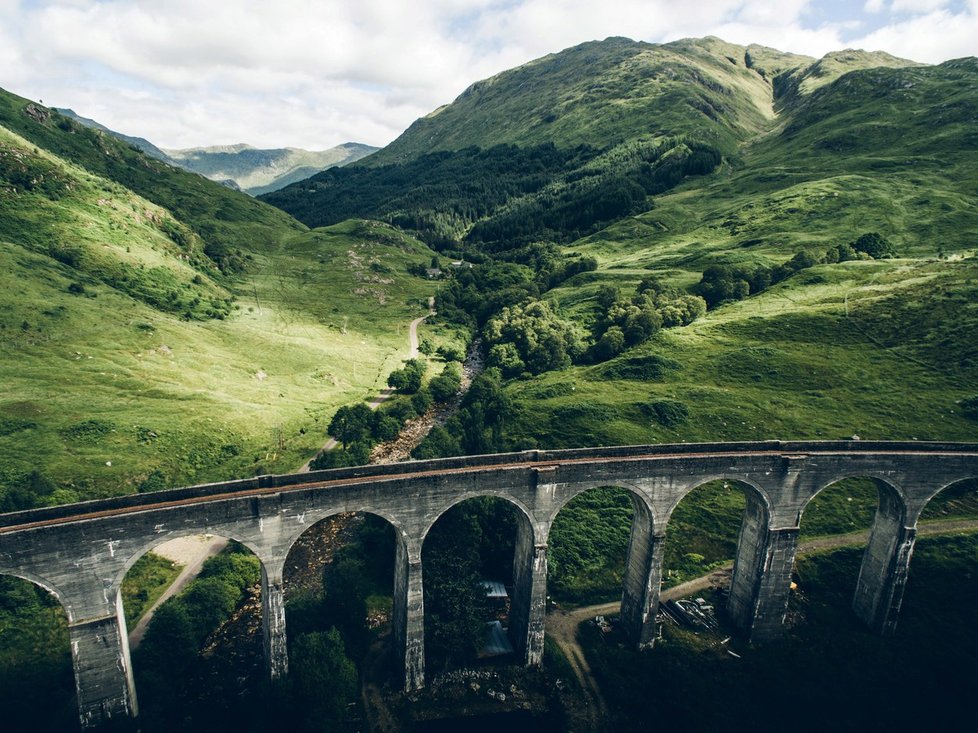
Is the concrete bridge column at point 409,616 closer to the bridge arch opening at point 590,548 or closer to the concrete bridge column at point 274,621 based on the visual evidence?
the concrete bridge column at point 274,621

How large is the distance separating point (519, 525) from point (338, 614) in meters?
17.7

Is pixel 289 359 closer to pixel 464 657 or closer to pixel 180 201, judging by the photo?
pixel 464 657

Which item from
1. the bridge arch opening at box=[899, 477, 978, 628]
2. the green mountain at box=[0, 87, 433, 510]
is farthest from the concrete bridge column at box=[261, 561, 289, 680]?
the bridge arch opening at box=[899, 477, 978, 628]

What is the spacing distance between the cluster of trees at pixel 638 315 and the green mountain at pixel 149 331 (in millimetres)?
44475

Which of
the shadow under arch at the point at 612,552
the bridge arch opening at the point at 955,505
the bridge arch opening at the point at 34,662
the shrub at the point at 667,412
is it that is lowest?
the bridge arch opening at the point at 34,662

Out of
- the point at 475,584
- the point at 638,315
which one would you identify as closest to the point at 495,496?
the point at 475,584

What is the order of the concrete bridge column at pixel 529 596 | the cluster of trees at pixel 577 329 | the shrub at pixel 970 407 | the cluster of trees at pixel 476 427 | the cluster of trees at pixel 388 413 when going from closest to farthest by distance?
1. the concrete bridge column at pixel 529 596
2. the cluster of trees at pixel 476 427
3. the cluster of trees at pixel 388 413
4. the shrub at pixel 970 407
5. the cluster of trees at pixel 577 329

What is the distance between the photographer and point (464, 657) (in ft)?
148

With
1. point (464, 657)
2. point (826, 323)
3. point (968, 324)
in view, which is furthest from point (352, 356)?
point (968, 324)

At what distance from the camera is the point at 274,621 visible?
38250mm

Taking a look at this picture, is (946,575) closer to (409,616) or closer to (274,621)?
(409,616)

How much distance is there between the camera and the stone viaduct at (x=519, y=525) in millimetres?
33594

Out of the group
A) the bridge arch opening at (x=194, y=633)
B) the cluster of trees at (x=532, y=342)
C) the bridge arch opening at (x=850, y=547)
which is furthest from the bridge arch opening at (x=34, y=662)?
the cluster of trees at (x=532, y=342)

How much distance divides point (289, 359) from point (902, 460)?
94.6m
